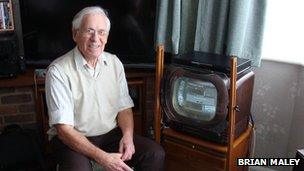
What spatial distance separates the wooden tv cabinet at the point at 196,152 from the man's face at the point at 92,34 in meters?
0.60

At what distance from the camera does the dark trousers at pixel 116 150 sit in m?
1.59

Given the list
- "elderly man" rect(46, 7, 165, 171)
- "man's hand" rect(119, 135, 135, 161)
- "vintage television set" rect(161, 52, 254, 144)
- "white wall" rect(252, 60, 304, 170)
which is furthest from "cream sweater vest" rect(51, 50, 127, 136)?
"white wall" rect(252, 60, 304, 170)

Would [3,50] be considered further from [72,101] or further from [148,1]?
[148,1]

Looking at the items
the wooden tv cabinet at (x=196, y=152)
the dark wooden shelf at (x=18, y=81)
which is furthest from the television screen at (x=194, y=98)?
the dark wooden shelf at (x=18, y=81)

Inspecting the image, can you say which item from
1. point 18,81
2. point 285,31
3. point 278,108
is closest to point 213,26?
point 285,31

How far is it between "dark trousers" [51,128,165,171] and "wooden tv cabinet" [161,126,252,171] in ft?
0.41

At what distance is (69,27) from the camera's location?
219 cm

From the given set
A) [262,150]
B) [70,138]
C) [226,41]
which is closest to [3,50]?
[70,138]

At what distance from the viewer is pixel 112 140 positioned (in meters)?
1.78

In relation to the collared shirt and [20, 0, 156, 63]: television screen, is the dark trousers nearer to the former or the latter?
the collared shirt

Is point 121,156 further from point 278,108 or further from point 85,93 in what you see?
point 278,108

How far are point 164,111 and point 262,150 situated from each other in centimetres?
77

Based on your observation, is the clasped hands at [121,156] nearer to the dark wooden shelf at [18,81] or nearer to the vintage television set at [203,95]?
the vintage television set at [203,95]

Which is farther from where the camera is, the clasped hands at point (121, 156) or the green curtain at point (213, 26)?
the green curtain at point (213, 26)
